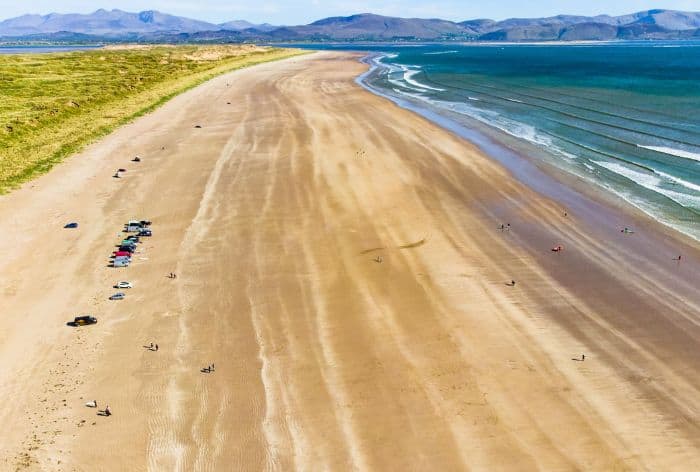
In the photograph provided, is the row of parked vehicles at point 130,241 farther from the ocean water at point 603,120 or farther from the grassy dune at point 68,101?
the ocean water at point 603,120

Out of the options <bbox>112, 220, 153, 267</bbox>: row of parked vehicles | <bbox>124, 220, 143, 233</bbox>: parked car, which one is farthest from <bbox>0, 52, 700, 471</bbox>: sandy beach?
<bbox>124, 220, 143, 233</bbox>: parked car

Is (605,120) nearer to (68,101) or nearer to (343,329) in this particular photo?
(343,329)

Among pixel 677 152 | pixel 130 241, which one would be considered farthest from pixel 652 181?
pixel 130 241

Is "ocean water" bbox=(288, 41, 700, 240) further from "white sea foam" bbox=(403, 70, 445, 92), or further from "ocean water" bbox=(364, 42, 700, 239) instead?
"white sea foam" bbox=(403, 70, 445, 92)

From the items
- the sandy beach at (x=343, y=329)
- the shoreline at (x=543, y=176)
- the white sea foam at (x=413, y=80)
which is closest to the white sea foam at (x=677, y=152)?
the shoreline at (x=543, y=176)

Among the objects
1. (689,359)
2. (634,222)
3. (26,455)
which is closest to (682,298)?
(689,359)

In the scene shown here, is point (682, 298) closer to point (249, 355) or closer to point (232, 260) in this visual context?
point (249, 355)
